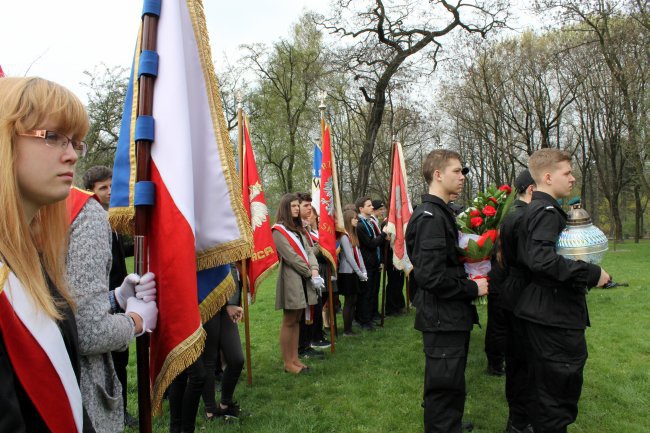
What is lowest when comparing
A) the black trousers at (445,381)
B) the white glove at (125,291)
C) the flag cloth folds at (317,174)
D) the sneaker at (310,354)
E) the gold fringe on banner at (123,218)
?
the sneaker at (310,354)

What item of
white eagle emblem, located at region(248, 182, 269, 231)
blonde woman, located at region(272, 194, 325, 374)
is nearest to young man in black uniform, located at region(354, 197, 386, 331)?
blonde woman, located at region(272, 194, 325, 374)

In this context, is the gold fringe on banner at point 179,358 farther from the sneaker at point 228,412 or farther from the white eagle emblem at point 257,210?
the white eagle emblem at point 257,210

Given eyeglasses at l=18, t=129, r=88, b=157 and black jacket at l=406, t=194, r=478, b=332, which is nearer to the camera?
eyeglasses at l=18, t=129, r=88, b=157

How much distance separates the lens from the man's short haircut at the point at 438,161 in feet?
12.4

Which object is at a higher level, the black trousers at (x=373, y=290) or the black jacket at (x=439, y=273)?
the black jacket at (x=439, y=273)

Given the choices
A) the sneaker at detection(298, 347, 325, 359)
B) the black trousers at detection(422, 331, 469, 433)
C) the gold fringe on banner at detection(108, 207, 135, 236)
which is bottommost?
the sneaker at detection(298, 347, 325, 359)

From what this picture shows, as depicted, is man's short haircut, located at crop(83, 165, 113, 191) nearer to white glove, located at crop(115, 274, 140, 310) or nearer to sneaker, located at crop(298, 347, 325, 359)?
white glove, located at crop(115, 274, 140, 310)

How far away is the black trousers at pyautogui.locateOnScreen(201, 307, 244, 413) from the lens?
4137mm

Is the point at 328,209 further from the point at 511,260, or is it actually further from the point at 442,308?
the point at 442,308

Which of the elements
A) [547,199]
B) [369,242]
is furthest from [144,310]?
[369,242]

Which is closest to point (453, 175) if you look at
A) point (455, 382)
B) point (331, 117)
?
point (455, 382)

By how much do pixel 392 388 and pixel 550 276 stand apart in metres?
2.80

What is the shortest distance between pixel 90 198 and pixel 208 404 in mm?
3370

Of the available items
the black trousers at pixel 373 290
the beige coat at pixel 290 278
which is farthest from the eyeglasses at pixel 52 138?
the black trousers at pixel 373 290
